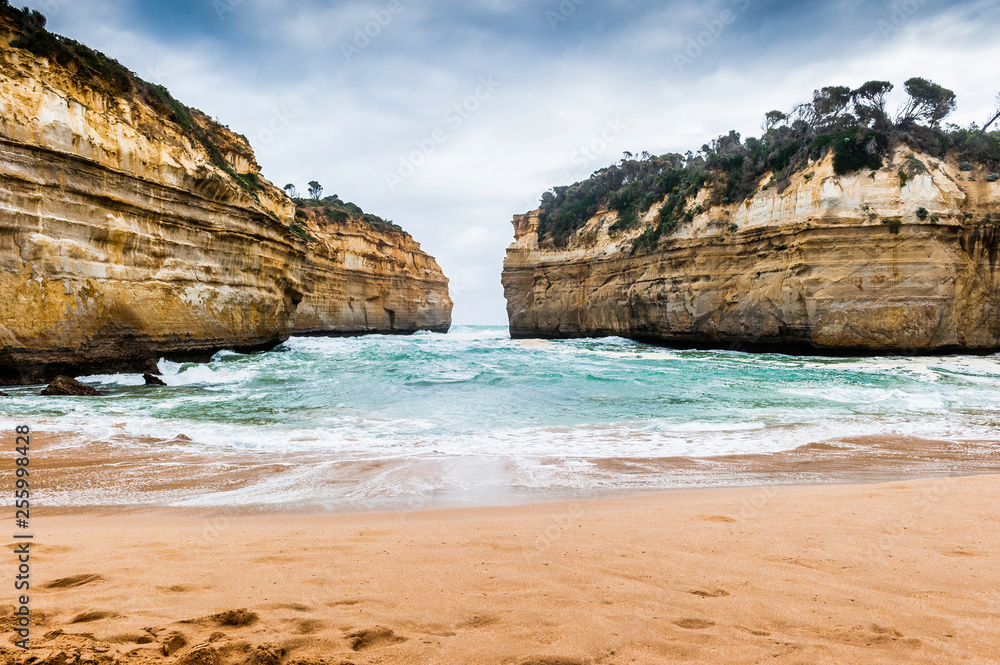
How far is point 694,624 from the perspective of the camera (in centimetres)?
200

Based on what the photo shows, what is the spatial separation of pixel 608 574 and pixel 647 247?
90.6ft

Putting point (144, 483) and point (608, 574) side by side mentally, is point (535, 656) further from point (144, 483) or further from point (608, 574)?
point (144, 483)

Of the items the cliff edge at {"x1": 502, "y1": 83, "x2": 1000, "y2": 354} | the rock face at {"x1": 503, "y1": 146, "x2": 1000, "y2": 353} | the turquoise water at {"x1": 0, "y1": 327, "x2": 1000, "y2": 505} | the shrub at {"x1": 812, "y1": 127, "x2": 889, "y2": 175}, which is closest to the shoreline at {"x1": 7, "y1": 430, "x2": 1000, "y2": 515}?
the turquoise water at {"x1": 0, "y1": 327, "x2": 1000, "y2": 505}

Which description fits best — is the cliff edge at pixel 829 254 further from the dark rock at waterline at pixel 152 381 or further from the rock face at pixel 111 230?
the dark rock at waterline at pixel 152 381

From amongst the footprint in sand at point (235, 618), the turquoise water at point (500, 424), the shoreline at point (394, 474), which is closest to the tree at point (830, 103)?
the turquoise water at point (500, 424)

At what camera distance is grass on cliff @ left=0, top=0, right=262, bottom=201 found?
476 inches

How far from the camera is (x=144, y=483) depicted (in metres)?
4.74

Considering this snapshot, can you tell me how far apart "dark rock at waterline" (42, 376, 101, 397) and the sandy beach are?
26.4 ft

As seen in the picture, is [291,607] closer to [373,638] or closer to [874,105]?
[373,638]

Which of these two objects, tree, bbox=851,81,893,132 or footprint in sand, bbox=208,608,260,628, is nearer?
footprint in sand, bbox=208,608,260,628

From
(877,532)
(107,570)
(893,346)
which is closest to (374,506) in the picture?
(107,570)

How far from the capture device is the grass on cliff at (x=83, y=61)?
39.7 ft

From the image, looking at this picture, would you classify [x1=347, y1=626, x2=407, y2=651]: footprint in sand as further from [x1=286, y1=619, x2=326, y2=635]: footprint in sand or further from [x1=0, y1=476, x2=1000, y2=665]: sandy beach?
[x1=286, y1=619, x2=326, y2=635]: footprint in sand

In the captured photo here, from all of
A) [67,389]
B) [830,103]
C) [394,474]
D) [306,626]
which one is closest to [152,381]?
[67,389]
